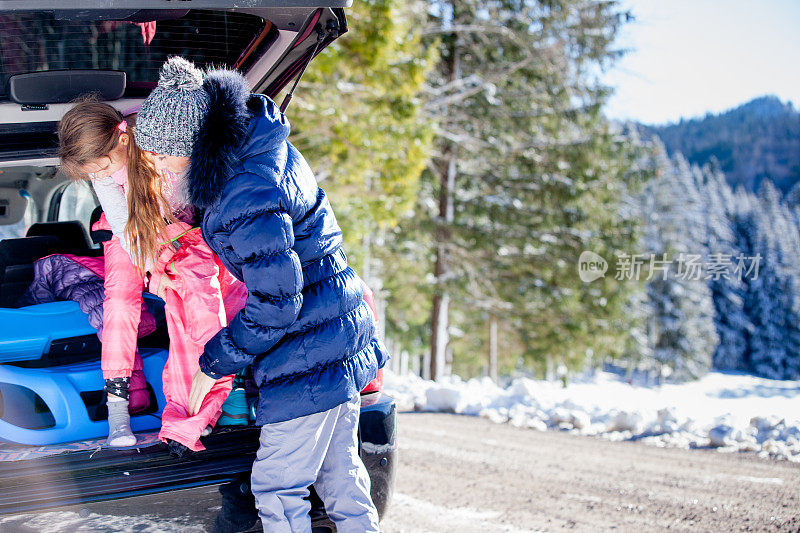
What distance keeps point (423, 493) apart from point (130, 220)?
271cm

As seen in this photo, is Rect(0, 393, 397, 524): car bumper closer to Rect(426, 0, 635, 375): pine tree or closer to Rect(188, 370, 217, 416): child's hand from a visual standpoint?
Rect(188, 370, 217, 416): child's hand

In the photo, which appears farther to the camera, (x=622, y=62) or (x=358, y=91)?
(x=622, y=62)

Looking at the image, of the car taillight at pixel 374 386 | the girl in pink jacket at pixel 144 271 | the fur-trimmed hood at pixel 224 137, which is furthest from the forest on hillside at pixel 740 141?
the fur-trimmed hood at pixel 224 137

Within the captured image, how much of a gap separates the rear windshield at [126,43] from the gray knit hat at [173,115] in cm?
103

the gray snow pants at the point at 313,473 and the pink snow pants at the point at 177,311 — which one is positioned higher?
the pink snow pants at the point at 177,311

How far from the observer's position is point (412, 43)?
1048 centimetres

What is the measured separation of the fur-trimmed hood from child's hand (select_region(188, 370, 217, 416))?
1.98 feet

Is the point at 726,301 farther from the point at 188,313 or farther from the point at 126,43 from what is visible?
the point at 188,313

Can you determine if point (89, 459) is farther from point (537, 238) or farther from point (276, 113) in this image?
point (537, 238)

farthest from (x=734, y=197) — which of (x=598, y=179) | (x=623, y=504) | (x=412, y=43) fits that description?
(x=623, y=504)

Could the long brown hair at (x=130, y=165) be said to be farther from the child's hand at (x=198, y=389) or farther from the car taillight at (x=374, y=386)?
the car taillight at (x=374, y=386)

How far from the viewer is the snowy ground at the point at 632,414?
5770 millimetres

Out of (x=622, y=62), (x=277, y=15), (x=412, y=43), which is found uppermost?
(x=622, y=62)

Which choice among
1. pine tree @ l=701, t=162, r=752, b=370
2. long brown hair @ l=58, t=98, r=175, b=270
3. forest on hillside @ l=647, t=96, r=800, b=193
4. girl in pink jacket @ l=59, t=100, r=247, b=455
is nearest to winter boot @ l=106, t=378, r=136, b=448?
girl in pink jacket @ l=59, t=100, r=247, b=455
